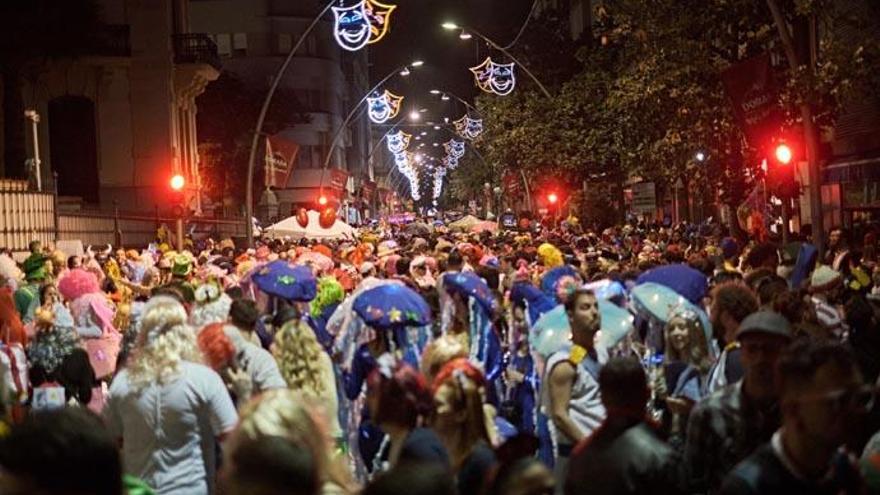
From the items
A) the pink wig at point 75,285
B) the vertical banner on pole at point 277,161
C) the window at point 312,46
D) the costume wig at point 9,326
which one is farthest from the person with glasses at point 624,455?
the window at point 312,46

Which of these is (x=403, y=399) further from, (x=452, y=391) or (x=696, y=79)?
(x=696, y=79)

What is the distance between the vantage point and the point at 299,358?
8008 mm

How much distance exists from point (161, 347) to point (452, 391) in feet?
5.02

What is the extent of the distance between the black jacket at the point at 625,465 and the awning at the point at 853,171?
18782 mm

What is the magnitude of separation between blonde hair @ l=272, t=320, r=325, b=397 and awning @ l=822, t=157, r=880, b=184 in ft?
54.2

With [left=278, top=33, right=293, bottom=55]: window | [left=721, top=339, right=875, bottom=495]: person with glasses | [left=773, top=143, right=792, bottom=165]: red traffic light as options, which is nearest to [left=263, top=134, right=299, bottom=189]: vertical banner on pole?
[left=773, top=143, right=792, bottom=165]: red traffic light

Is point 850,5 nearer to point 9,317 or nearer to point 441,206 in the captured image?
point 9,317

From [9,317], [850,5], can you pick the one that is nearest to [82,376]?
[9,317]

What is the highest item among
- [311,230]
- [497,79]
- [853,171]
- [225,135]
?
[497,79]

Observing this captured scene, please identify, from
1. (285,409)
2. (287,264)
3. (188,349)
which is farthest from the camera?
(287,264)

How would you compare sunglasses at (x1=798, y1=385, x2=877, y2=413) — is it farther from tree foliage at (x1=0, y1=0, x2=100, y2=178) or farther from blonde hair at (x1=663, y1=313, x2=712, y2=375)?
tree foliage at (x1=0, y1=0, x2=100, y2=178)

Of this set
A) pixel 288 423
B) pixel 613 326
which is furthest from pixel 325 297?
pixel 288 423

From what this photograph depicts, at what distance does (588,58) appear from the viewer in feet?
141

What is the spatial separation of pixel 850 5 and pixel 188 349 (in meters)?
21.3
